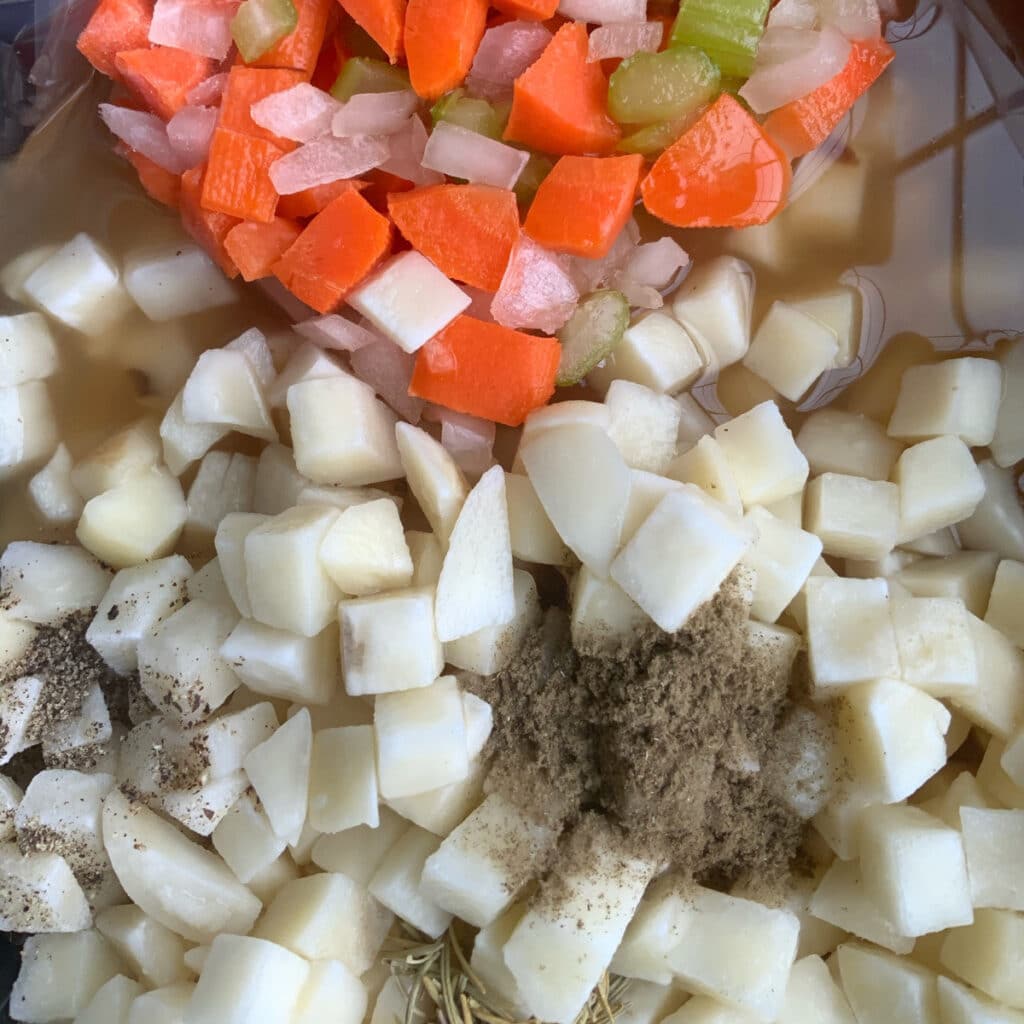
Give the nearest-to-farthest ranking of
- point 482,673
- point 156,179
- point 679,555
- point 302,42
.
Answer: point 679,555, point 482,673, point 302,42, point 156,179

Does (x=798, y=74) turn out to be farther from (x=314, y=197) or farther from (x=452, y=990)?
(x=452, y=990)

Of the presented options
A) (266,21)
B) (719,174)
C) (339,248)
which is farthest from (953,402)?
(266,21)

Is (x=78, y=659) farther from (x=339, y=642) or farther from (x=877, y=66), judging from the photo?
(x=877, y=66)

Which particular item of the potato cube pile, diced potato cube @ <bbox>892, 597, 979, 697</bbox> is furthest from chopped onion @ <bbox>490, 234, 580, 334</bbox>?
diced potato cube @ <bbox>892, 597, 979, 697</bbox>

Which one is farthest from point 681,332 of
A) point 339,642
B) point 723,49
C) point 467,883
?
point 467,883

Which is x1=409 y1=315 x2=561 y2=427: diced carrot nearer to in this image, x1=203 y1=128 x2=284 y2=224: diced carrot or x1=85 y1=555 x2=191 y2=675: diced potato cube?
x1=203 y1=128 x2=284 y2=224: diced carrot

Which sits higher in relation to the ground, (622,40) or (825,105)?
(622,40)
